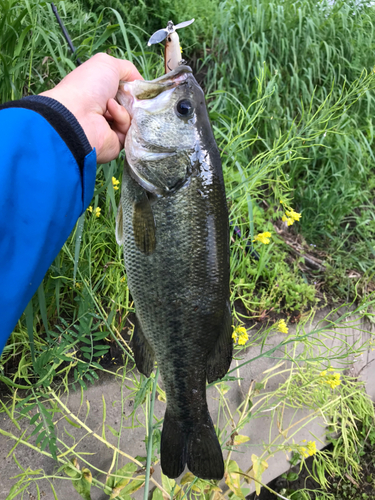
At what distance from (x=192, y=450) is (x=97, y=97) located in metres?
1.39

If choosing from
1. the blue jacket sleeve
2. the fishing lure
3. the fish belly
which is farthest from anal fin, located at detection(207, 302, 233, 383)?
the fishing lure

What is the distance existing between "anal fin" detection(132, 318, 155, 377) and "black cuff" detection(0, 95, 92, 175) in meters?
0.64

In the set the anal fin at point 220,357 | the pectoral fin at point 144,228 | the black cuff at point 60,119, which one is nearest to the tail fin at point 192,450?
the anal fin at point 220,357

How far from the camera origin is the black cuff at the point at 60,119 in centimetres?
97

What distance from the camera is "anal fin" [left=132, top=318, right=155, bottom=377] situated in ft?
3.96

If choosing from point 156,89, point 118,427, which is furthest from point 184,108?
point 118,427

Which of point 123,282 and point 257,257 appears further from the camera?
point 257,257

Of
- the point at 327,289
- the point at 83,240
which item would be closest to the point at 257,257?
the point at 327,289

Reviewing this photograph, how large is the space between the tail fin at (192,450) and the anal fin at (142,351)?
217 millimetres

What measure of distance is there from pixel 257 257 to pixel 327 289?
83 cm

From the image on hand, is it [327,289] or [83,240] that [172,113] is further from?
[327,289]

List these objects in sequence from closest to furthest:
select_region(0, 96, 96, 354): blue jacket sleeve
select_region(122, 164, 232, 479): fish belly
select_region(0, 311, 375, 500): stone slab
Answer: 1. select_region(0, 96, 96, 354): blue jacket sleeve
2. select_region(122, 164, 232, 479): fish belly
3. select_region(0, 311, 375, 500): stone slab

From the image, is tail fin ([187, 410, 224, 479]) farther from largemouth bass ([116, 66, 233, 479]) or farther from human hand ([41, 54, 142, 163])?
human hand ([41, 54, 142, 163])

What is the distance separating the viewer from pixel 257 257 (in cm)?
278
